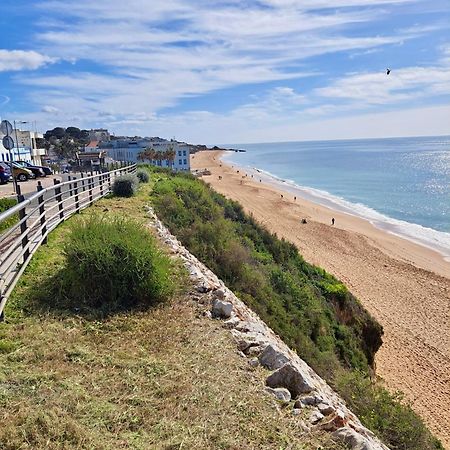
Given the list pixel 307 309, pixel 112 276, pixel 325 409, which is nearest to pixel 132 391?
pixel 325 409

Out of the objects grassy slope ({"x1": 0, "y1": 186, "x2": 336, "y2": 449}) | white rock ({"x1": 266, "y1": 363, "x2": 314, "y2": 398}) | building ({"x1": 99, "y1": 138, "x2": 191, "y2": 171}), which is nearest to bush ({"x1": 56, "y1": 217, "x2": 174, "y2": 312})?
grassy slope ({"x1": 0, "y1": 186, "x2": 336, "y2": 449})

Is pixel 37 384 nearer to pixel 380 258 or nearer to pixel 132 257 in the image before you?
pixel 132 257

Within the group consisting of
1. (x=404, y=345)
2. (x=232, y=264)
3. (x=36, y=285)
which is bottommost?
(x=404, y=345)

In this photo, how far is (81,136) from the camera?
164m

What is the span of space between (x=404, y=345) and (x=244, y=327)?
11736 mm

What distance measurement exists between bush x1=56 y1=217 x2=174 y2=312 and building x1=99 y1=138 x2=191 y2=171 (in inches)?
2701

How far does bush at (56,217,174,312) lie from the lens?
5.67m

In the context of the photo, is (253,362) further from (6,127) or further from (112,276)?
(6,127)

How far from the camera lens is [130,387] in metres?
3.88

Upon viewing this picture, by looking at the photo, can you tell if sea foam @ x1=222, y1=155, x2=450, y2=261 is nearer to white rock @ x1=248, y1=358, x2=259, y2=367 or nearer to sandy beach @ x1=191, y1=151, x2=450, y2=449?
sandy beach @ x1=191, y1=151, x2=450, y2=449

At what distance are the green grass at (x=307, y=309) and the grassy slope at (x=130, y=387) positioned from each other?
94.8 inches

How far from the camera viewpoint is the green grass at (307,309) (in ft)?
19.8

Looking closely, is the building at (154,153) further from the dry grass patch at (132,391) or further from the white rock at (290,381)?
the white rock at (290,381)

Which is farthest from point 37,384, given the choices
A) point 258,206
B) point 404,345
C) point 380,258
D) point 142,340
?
point 258,206
